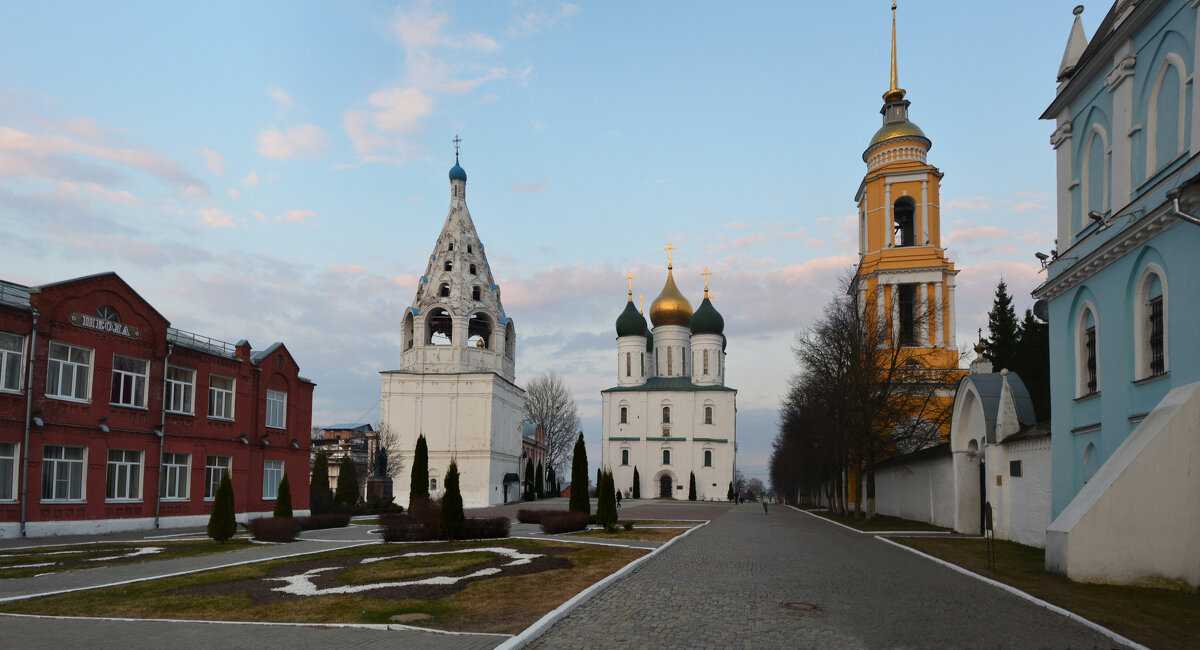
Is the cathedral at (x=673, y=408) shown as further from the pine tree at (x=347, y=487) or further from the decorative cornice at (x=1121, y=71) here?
the decorative cornice at (x=1121, y=71)

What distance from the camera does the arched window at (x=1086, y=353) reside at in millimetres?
17016

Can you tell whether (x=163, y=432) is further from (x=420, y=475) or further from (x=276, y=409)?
(x=420, y=475)

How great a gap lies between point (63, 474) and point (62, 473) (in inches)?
1.8

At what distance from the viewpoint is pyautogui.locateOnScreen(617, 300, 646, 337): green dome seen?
79.7 m

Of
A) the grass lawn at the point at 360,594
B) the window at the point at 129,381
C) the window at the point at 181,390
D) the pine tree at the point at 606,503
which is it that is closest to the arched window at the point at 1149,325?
the grass lawn at the point at 360,594

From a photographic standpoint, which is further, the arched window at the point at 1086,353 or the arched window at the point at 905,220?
the arched window at the point at 905,220

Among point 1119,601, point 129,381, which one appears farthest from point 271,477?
point 1119,601

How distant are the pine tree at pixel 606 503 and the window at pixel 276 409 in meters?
14.5

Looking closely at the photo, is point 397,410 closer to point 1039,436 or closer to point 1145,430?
point 1039,436

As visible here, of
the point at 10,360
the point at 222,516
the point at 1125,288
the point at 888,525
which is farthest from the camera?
the point at 888,525

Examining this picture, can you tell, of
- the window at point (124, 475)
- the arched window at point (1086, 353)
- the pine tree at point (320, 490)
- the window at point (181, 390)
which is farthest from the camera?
the pine tree at point (320, 490)

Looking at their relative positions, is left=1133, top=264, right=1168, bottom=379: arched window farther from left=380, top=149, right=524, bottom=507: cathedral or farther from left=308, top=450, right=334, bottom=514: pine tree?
left=380, top=149, right=524, bottom=507: cathedral

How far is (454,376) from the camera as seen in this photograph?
52.0 m

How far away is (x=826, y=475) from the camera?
1922 inches
